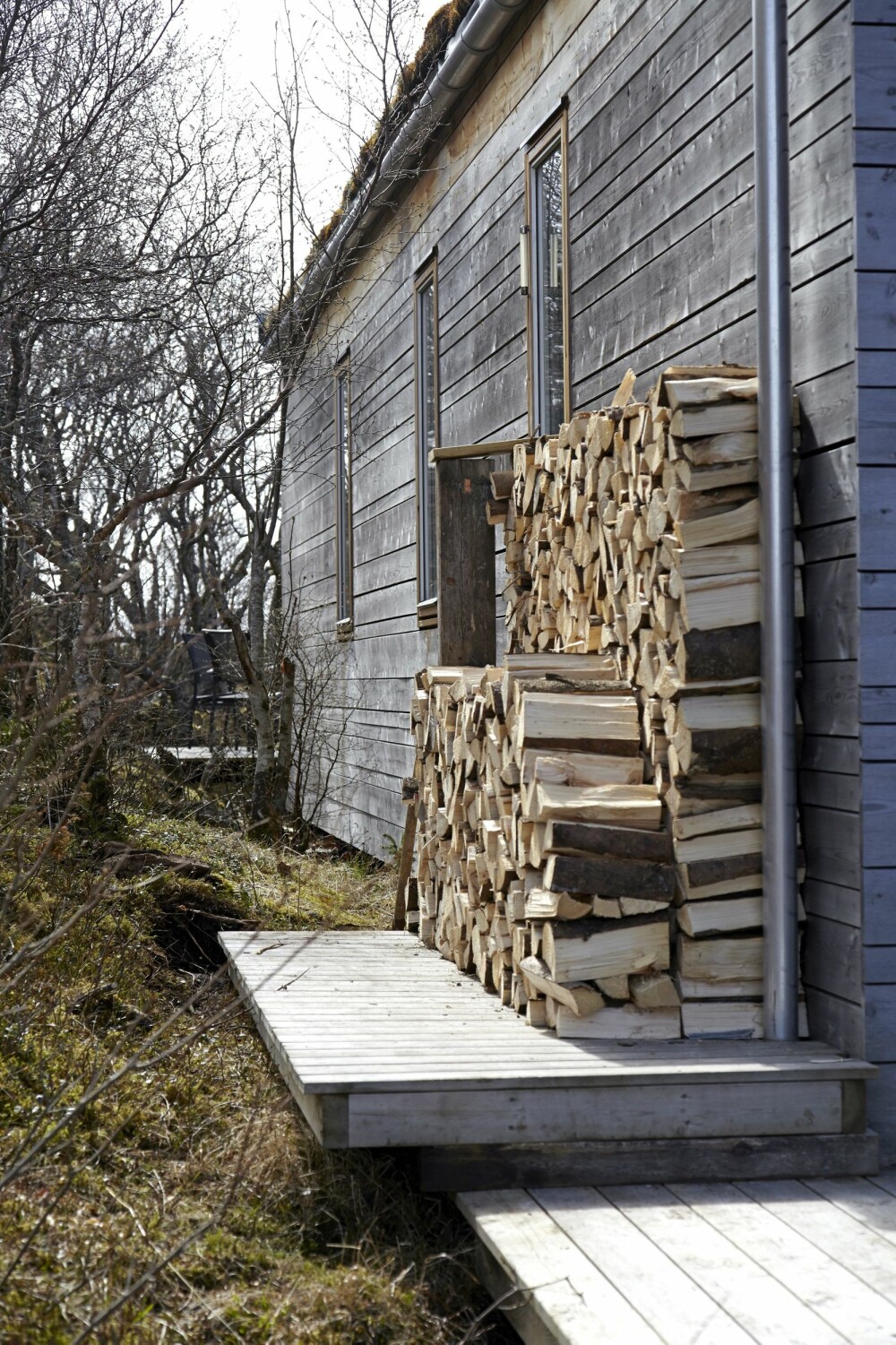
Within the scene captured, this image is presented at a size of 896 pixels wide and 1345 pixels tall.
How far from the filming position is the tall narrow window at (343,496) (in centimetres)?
1163

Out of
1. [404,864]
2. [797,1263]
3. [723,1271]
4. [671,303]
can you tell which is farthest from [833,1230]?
[404,864]

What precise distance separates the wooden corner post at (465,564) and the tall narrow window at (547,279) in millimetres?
406

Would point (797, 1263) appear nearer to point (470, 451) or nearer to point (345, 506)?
point (470, 451)

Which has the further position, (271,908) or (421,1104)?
(271,908)

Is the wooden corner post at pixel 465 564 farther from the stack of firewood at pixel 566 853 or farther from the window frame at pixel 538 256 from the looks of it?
the stack of firewood at pixel 566 853

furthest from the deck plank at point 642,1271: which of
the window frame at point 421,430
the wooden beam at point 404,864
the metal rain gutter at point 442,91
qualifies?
the metal rain gutter at point 442,91

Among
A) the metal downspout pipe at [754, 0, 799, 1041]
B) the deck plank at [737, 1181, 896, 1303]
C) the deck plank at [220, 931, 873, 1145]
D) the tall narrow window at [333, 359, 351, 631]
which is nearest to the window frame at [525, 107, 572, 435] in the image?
the metal downspout pipe at [754, 0, 799, 1041]

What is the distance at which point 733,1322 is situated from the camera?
2623 mm

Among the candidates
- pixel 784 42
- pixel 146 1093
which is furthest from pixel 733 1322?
pixel 784 42

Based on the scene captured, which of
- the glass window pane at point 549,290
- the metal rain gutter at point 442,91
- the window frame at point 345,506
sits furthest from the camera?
the window frame at point 345,506

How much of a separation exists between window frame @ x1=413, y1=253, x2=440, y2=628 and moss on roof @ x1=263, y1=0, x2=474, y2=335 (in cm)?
87

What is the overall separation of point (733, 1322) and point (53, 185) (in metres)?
6.09

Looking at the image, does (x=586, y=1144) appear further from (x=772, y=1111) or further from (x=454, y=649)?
(x=454, y=649)

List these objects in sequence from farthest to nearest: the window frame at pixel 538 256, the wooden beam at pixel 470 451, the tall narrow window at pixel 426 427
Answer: the tall narrow window at pixel 426 427 < the wooden beam at pixel 470 451 < the window frame at pixel 538 256
